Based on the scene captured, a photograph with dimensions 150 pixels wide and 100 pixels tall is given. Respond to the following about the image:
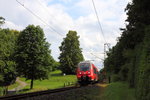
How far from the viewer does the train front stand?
29.3 metres

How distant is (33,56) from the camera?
1657 inches

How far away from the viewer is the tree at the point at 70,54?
2968 inches

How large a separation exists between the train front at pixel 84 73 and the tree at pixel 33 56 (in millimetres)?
13186

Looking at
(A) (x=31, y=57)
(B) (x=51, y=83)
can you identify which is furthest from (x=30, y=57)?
(B) (x=51, y=83)

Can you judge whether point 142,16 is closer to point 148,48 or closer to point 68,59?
point 148,48

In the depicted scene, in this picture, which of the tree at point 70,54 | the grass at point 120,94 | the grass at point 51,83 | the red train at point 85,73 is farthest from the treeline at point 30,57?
the tree at point 70,54

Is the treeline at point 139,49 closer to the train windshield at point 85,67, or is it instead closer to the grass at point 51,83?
the train windshield at point 85,67

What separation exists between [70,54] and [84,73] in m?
47.8

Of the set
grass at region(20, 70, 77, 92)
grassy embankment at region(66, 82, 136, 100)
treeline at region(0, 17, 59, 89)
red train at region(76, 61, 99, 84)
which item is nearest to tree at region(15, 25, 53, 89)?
treeline at region(0, 17, 59, 89)

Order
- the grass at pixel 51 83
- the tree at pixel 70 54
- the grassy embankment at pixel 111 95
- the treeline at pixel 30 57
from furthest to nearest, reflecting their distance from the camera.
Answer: the tree at pixel 70 54 < the grass at pixel 51 83 < the treeline at pixel 30 57 < the grassy embankment at pixel 111 95

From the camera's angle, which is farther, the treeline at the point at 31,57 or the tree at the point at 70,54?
the tree at the point at 70,54

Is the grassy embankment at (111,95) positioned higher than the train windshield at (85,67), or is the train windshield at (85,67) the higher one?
the train windshield at (85,67)

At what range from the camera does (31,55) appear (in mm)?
42156

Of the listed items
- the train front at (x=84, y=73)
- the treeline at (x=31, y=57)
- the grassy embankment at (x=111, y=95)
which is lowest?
the grassy embankment at (x=111, y=95)
